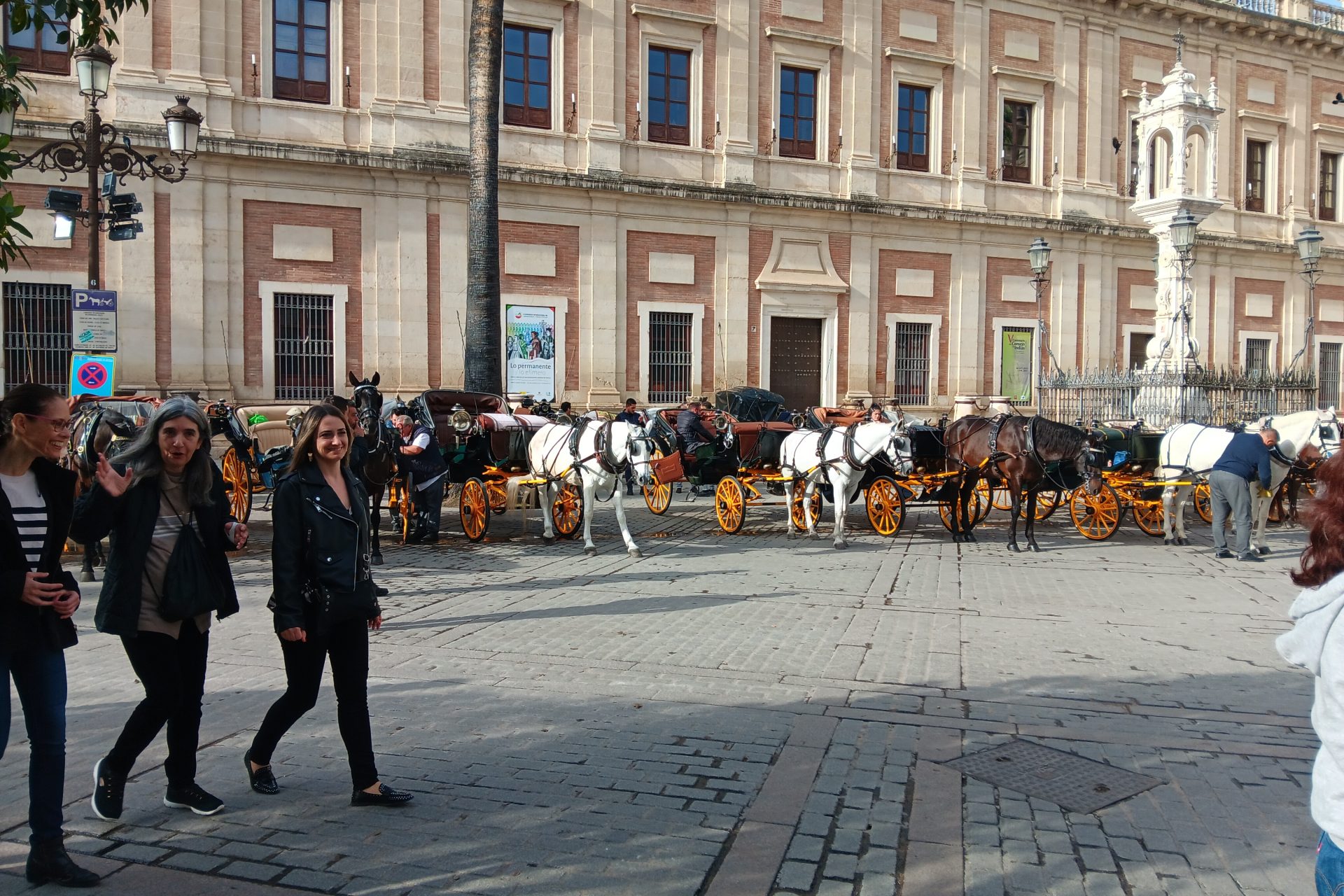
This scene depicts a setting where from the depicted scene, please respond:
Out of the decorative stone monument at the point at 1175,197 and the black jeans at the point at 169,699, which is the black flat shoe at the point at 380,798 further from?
the decorative stone monument at the point at 1175,197

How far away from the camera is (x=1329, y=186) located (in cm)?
3603

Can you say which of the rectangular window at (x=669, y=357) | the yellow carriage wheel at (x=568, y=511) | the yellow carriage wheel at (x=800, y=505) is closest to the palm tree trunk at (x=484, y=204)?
the yellow carriage wheel at (x=568, y=511)

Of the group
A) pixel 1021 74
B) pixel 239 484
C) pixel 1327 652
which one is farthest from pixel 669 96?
pixel 1327 652

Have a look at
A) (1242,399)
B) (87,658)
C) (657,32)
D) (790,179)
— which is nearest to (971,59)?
(790,179)

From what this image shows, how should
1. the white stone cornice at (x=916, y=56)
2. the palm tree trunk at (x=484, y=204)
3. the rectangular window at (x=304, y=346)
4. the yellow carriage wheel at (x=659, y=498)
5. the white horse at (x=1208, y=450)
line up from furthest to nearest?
the white stone cornice at (x=916, y=56)
the rectangular window at (x=304, y=346)
the palm tree trunk at (x=484, y=204)
the yellow carriage wheel at (x=659, y=498)
the white horse at (x=1208, y=450)

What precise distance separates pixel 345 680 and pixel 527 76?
22.3 meters

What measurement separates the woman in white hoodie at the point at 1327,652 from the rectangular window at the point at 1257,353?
3549 centimetres

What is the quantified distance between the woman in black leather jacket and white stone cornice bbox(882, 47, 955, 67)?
26.7 m

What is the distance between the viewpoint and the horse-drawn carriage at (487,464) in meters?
13.6

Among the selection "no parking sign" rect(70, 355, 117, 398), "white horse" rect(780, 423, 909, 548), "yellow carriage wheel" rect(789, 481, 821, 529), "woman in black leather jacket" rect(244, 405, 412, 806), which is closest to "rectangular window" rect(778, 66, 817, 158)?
"yellow carriage wheel" rect(789, 481, 821, 529)

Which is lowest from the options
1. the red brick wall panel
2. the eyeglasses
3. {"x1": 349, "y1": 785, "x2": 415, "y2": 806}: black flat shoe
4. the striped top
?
{"x1": 349, "y1": 785, "x2": 415, "y2": 806}: black flat shoe

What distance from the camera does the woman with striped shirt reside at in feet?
12.7

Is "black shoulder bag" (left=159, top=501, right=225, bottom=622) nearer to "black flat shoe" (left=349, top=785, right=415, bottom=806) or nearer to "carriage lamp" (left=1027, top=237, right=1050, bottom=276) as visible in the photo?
"black flat shoe" (left=349, top=785, right=415, bottom=806)

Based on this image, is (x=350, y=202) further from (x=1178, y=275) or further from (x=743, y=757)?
(x=743, y=757)
